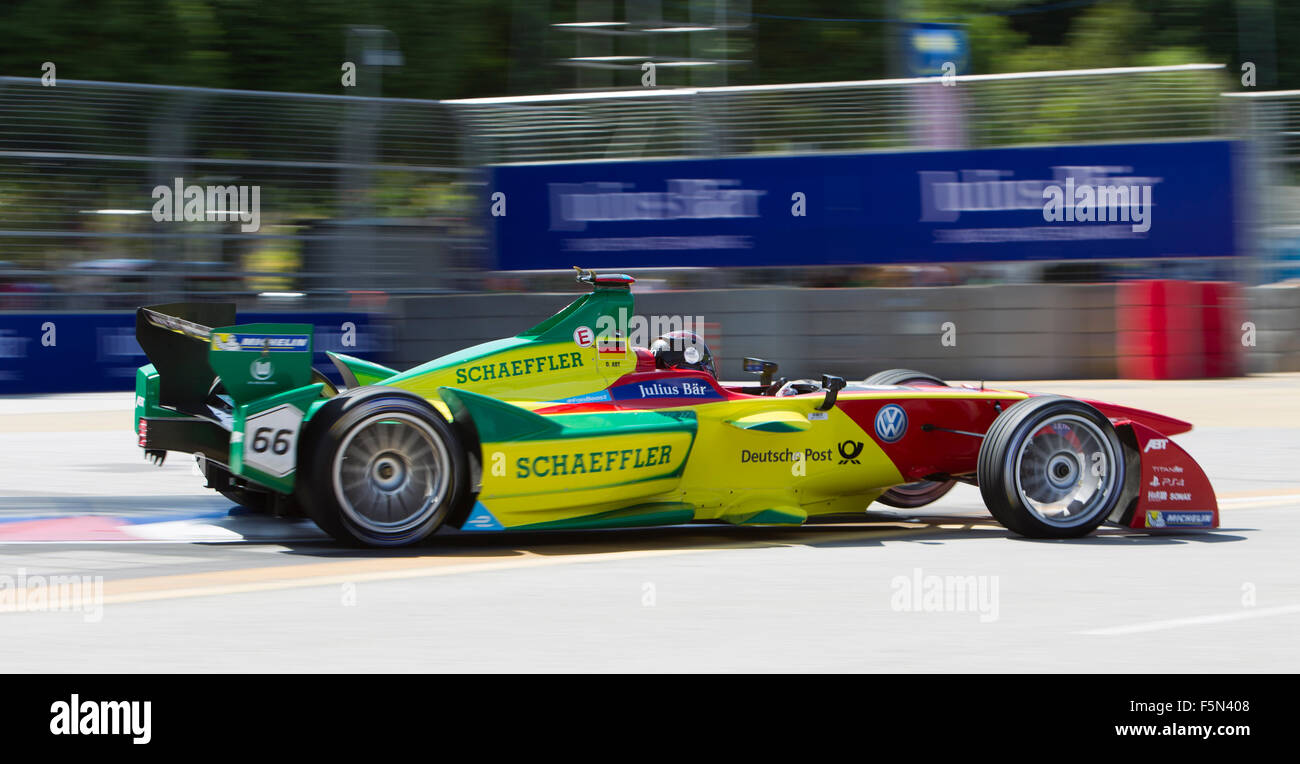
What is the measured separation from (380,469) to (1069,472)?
3.33 meters

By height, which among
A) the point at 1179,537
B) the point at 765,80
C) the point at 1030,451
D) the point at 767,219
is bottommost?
the point at 1179,537

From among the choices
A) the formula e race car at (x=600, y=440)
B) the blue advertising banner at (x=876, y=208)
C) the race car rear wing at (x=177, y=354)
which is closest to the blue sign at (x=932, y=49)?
the blue advertising banner at (x=876, y=208)

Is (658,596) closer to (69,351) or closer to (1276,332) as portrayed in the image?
(69,351)

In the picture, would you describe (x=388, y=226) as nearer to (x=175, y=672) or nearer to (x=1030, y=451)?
(x=1030, y=451)

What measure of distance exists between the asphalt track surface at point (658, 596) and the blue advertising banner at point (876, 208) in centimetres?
921

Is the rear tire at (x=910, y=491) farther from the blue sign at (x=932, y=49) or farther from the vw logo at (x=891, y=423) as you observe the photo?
the blue sign at (x=932, y=49)

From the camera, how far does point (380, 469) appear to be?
6.82 metres

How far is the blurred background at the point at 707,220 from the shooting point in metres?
17.3

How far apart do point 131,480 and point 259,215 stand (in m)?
8.63

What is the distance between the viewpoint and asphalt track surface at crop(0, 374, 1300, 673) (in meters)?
4.83

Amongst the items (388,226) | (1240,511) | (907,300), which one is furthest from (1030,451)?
(388,226)

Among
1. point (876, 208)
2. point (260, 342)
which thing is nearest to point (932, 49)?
point (876, 208)

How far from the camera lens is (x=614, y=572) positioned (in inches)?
253

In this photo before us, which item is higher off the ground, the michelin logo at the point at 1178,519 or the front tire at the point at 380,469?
the front tire at the point at 380,469
